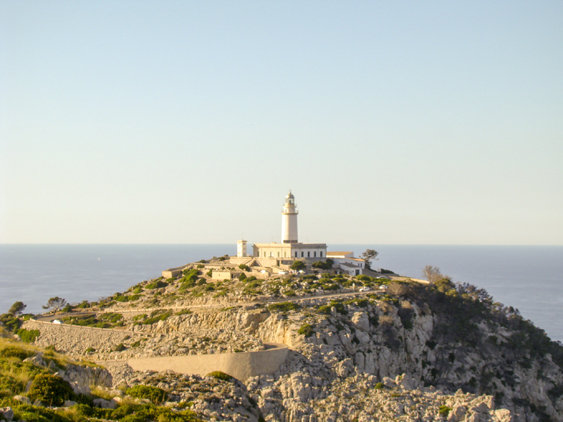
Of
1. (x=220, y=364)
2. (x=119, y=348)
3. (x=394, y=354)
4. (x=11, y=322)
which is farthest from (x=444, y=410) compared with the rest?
(x=11, y=322)

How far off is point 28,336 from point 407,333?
1492 inches

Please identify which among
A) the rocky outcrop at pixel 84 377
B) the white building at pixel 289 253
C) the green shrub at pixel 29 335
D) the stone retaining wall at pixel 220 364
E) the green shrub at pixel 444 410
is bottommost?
the green shrub at pixel 444 410

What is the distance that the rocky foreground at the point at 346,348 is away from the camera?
33906mm

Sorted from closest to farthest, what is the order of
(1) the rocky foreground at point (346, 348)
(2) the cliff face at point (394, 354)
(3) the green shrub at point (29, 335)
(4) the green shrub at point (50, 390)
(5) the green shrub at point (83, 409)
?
1. (5) the green shrub at point (83, 409)
2. (4) the green shrub at point (50, 390)
3. (1) the rocky foreground at point (346, 348)
4. (2) the cliff face at point (394, 354)
5. (3) the green shrub at point (29, 335)

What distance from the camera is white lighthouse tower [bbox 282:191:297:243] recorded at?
7231 cm

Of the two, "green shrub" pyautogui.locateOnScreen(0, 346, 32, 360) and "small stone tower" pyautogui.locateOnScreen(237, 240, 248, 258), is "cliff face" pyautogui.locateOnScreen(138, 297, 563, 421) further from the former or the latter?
"small stone tower" pyautogui.locateOnScreen(237, 240, 248, 258)

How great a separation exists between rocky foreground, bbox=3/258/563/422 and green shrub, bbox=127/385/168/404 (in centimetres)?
150

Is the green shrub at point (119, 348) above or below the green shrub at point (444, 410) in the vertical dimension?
above

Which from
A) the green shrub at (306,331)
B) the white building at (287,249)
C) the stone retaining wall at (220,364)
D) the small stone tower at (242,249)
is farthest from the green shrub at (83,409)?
the small stone tower at (242,249)

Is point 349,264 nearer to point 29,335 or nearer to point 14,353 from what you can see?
point 29,335

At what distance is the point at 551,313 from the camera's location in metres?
98.3

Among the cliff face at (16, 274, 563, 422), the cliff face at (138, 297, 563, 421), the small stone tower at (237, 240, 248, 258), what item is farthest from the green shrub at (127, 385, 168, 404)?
the small stone tower at (237, 240, 248, 258)

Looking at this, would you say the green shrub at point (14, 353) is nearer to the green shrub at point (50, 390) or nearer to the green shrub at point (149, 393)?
the green shrub at point (50, 390)

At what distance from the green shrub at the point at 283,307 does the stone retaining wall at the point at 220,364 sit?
8035 millimetres
